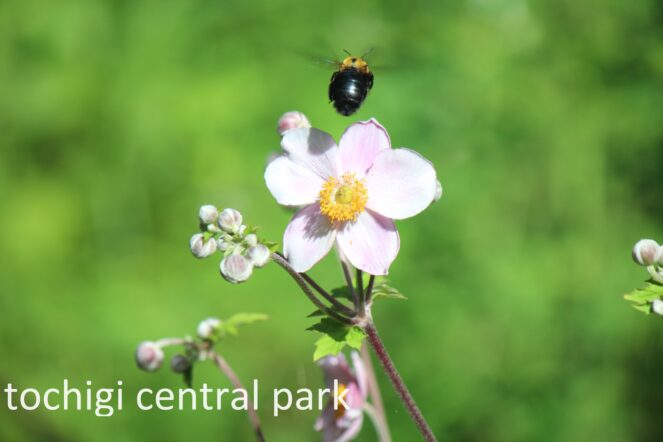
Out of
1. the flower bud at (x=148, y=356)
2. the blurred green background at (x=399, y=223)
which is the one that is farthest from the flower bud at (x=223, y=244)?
the blurred green background at (x=399, y=223)

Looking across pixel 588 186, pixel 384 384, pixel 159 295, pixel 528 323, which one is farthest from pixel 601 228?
pixel 159 295

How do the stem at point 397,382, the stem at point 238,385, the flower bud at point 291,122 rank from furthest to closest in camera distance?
the flower bud at point 291,122
the stem at point 238,385
the stem at point 397,382

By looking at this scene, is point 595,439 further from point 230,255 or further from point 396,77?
point 230,255

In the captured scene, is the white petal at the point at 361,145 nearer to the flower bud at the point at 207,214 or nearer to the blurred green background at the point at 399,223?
the flower bud at the point at 207,214

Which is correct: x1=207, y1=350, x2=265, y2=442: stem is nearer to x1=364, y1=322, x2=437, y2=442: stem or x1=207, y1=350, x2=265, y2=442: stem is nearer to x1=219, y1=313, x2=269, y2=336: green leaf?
x1=219, y1=313, x2=269, y2=336: green leaf

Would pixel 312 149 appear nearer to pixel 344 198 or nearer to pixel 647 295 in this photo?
pixel 344 198

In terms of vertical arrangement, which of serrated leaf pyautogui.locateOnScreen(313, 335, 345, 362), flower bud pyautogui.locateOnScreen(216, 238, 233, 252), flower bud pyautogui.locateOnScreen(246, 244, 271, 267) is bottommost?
serrated leaf pyautogui.locateOnScreen(313, 335, 345, 362)

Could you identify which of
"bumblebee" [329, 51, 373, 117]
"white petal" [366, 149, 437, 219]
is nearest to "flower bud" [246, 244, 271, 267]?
"white petal" [366, 149, 437, 219]
